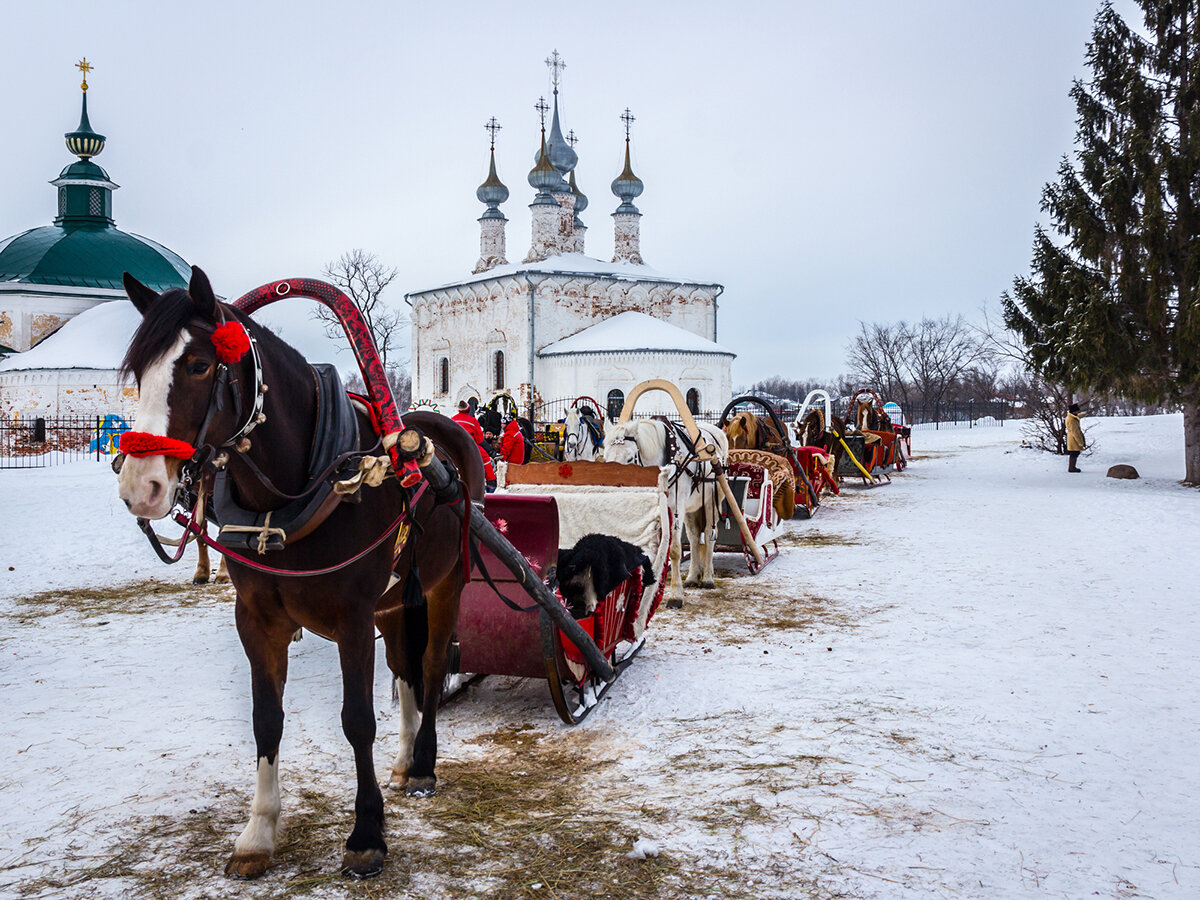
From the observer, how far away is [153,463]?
8.26 feet

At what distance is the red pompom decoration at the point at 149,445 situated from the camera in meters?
2.49

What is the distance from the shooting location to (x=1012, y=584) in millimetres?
8938

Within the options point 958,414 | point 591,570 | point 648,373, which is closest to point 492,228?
point 648,373

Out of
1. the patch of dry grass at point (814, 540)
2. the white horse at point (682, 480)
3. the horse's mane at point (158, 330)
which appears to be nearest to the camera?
the horse's mane at point (158, 330)

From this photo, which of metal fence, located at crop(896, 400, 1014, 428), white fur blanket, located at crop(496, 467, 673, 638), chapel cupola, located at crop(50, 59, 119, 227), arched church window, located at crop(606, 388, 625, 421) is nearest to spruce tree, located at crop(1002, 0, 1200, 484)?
white fur blanket, located at crop(496, 467, 673, 638)

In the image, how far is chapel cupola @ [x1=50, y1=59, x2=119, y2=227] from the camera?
35344 mm

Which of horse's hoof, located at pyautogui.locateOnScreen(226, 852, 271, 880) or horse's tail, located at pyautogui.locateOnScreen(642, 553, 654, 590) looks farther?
horse's tail, located at pyautogui.locateOnScreen(642, 553, 654, 590)

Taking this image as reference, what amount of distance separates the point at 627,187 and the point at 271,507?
41.9 metres

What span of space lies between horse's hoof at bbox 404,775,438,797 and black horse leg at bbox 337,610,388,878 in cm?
59

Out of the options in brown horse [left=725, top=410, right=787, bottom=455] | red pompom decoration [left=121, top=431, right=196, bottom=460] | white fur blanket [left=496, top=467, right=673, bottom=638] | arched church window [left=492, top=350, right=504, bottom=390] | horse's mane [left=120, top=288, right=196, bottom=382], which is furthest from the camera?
arched church window [left=492, top=350, right=504, bottom=390]

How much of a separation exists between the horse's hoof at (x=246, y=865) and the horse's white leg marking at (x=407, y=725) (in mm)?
944

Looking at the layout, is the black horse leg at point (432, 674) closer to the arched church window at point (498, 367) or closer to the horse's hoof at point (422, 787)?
the horse's hoof at point (422, 787)

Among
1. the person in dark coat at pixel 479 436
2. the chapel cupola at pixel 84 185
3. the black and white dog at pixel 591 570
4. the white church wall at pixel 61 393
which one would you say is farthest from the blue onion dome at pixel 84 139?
the black and white dog at pixel 591 570

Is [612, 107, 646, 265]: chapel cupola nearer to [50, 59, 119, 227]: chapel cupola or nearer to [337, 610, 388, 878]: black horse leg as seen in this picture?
[50, 59, 119, 227]: chapel cupola
